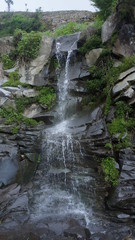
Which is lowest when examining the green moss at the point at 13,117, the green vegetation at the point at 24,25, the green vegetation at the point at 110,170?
the green vegetation at the point at 110,170

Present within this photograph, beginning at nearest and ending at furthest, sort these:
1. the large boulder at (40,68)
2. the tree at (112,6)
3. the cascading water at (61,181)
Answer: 1. the cascading water at (61,181)
2. the tree at (112,6)
3. the large boulder at (40,68)

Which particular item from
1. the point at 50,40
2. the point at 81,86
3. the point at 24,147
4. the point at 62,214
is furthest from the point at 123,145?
the point at 50,40

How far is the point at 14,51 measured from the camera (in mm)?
14227

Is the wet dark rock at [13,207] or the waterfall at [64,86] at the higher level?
the waterfall at [64,86]

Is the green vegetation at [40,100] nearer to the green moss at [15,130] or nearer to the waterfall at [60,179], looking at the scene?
the green moss at [15,130]

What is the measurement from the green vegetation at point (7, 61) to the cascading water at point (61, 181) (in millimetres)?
5730

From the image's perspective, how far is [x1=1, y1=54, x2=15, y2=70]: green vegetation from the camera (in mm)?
13958

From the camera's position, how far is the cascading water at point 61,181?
23.5ft

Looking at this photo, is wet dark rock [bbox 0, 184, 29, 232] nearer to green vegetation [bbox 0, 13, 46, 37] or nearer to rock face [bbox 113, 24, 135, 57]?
rock face [bbox 113, 24, 135, 57]

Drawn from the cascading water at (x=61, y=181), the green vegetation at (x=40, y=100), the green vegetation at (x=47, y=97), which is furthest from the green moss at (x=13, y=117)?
the green vegetation at (x=47, y=97)

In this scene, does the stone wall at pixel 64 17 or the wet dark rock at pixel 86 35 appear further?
the stone wall at pixel 64 17

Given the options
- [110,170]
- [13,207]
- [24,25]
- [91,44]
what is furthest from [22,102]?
[24,25]

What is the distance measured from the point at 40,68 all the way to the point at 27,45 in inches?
72.7

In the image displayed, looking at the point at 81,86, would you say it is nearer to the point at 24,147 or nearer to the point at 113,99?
the point at 113,99
